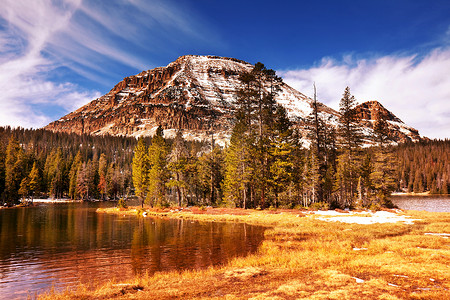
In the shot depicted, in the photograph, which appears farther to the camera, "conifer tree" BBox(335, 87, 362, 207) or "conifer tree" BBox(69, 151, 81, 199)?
"conifer tree" BBox(69, 151, 81, 199)

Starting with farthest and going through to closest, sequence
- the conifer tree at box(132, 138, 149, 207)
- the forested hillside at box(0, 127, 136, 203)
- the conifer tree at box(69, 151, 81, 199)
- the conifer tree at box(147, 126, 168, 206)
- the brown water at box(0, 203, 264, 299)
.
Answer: the conifer tree at box(69, 151, 81, 199) < the forested hillside at box(0, 127, 136, 203) < the conifer tree at box(132, 138, 149, 207) < the conifer tree at box(147, 126, 168, 206) < the brown water at box(0, 203, 264, 299)

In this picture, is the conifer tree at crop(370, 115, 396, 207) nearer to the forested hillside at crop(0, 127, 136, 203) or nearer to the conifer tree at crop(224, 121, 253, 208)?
the conifer tree at crop(224, 121, 253, 208)

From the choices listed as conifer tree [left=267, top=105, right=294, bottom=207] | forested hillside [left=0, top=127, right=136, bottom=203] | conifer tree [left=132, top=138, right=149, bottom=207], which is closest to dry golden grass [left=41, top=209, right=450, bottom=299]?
conifer tree [left=267, top=105, right=294, bottom=207]

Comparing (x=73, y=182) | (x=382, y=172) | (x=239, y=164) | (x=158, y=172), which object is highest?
(x=239, y=164)

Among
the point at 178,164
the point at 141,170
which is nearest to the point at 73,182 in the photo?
the point at 141,170

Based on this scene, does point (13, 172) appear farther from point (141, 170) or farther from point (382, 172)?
point (382, 172)

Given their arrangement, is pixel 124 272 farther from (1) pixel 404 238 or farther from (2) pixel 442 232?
(2) pixel 442 232

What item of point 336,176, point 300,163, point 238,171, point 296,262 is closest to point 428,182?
→ point 336,176

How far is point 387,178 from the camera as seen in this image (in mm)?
41281

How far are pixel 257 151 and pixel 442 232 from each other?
76.2 ft

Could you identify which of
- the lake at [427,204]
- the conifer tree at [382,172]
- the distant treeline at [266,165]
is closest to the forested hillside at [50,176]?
the distant treeline at [266,165]

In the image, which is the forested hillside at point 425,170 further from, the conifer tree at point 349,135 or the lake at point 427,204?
the conifer tree at point 349,135

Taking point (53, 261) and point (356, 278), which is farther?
point (53, 261)

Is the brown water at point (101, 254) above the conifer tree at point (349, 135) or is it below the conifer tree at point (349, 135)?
below
